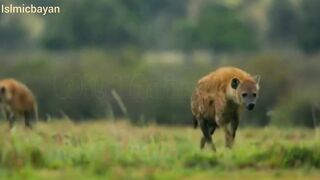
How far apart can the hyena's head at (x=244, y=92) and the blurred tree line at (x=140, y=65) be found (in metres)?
4.60

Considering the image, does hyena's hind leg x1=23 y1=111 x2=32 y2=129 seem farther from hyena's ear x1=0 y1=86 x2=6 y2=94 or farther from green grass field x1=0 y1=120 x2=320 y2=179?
green grass field x1=0 y1=120 x2=320 y2=179

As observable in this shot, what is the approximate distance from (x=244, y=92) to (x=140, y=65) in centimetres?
996

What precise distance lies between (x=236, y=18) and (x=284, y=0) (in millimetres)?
1652

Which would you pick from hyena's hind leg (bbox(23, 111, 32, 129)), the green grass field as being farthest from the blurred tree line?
the green grass field

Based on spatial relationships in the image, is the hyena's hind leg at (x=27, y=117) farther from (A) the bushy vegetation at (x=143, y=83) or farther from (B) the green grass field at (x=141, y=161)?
(B) the green grass field at (x=141, y=161)

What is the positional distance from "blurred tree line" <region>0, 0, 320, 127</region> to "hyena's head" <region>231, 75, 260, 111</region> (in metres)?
4.60

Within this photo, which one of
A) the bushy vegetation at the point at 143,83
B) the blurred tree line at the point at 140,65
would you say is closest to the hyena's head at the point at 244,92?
the blurred tree line at the point at 140,65

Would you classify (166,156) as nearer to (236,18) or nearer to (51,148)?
(51,148)

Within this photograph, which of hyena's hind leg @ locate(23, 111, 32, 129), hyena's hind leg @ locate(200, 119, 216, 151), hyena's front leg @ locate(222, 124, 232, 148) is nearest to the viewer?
hyena's front leg @ locate(222, 124, 232, 148)

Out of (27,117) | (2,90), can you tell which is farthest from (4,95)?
(27,117)

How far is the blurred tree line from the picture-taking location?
2219 centimetres

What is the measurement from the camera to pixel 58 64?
78.4ft

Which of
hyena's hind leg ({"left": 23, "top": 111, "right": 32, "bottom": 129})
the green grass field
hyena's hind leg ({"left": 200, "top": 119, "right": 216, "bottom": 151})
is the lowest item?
hyena's hind leg ({"left": 23, "top": 111, "right": 32, "bottom": 129})

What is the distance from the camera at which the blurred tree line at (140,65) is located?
2219 cm
